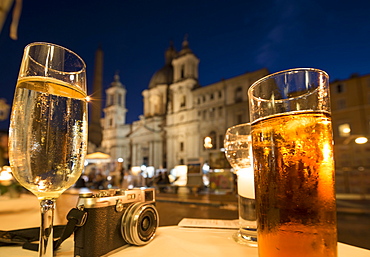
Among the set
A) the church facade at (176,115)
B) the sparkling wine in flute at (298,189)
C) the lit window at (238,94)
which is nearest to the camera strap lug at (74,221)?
the sparkling wine in flute at (298,189)

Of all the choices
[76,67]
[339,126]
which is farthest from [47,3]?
[339,126]

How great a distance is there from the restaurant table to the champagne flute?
1.27ft

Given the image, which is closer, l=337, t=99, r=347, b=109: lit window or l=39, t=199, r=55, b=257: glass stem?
l=39, t=199, r=55, b=257: glass stem

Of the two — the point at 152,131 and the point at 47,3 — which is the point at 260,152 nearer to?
the point at 47,3

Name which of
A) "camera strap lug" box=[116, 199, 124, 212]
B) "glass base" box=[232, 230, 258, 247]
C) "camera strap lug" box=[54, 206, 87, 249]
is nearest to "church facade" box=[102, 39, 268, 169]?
"glass base" box=[232, 230, 258, 247]

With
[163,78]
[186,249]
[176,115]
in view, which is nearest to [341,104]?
[176,115]

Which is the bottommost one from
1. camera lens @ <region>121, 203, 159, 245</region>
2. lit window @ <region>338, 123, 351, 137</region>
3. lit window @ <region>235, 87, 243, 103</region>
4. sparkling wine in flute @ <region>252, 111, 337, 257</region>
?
camera lens @ <region>121, 203, 159, 245</region>

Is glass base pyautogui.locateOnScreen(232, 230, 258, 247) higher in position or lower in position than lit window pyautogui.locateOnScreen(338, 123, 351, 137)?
lower

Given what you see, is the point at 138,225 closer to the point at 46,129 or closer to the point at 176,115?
the point at 46,129

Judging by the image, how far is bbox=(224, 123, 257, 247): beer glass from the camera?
993 millimetres

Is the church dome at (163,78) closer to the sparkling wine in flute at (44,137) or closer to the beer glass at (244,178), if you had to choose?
the beer glass at (244,178)

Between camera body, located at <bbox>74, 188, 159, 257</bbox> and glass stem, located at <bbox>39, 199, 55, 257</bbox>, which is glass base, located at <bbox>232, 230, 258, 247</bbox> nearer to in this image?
camera body, located at <bbox>74, 188, 159, 257</bbox>

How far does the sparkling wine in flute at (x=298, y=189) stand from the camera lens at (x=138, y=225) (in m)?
0.55

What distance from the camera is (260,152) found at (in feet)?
1.95
